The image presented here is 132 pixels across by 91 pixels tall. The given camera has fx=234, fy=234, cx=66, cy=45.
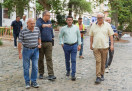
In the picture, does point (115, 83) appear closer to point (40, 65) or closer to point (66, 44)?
point (66, 44)

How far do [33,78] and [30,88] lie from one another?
256 millimetres

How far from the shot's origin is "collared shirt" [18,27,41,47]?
17.7 feet

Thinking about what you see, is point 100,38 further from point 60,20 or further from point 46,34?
point 60,20

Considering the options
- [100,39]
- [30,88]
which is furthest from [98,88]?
[30,88]

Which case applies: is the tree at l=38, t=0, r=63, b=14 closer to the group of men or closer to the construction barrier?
the construction barrier

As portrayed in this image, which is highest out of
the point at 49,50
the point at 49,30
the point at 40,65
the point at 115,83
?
the point at 49,30

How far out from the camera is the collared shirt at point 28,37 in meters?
5.39

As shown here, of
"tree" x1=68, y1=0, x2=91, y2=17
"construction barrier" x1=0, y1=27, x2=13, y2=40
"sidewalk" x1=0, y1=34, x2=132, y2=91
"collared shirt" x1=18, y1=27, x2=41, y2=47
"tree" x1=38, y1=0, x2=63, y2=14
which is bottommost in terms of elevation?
"sidewalk" x1=0, y1=34, x2=132, y2=91

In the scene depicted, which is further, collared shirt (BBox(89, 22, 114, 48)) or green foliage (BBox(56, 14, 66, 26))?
green foliage (BBox(56, 14, 66, 26))

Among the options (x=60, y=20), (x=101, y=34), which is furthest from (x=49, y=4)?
(x=101, y=34)

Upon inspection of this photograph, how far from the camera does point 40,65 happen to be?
661 cm

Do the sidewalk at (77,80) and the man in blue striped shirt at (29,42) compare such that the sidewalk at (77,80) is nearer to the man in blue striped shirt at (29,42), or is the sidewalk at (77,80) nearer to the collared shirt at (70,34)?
the man in blue striped shirt at (29,42)

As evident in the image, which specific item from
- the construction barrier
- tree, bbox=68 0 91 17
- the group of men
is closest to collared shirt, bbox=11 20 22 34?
the construction barrier

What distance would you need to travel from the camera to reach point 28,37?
5.41 metres
